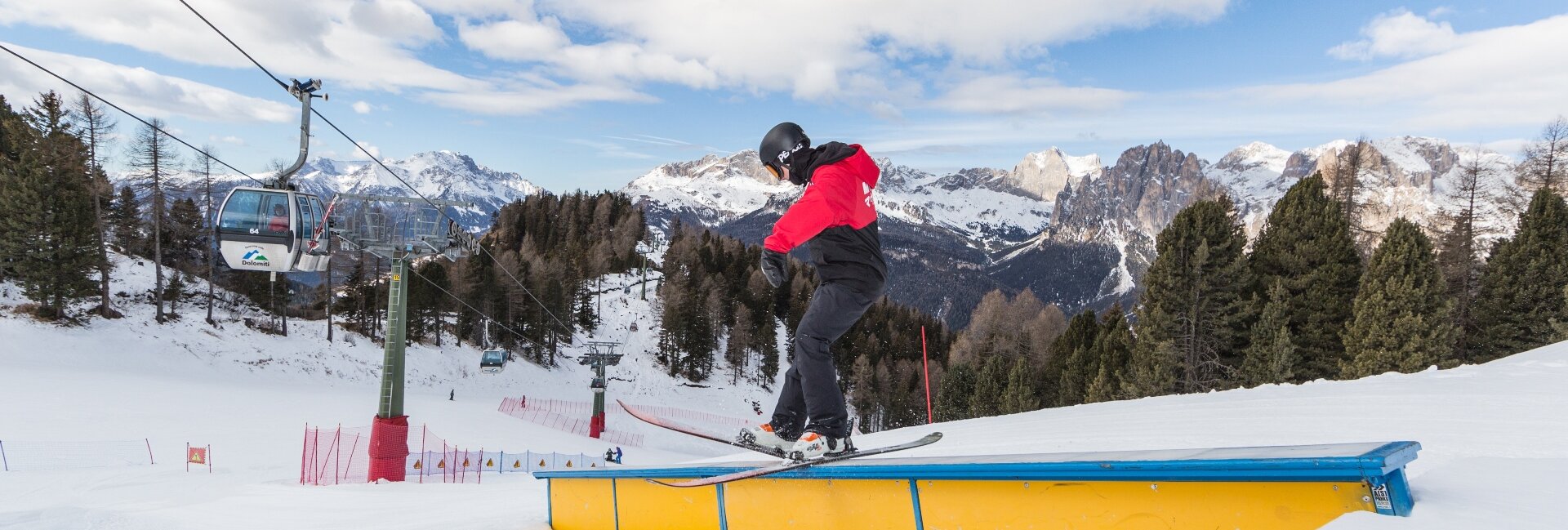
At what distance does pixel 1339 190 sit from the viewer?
37.4m

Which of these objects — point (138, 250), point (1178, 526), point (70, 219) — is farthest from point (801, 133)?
point (138, 250)

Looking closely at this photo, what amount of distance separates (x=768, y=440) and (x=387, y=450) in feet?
50.2

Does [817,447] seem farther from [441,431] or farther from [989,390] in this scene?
[989,390]

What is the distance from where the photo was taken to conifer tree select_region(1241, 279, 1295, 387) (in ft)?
83.3

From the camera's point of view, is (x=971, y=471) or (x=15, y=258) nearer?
(x=971, y=471)

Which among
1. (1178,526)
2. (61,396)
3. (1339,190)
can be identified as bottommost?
(61,396)

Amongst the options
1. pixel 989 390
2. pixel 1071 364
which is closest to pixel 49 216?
pixel 989 390

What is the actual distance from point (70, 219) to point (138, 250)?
16.3m

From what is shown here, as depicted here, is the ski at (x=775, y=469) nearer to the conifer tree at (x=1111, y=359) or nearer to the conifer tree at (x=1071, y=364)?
the conifer tree at (x=1111, y=359)

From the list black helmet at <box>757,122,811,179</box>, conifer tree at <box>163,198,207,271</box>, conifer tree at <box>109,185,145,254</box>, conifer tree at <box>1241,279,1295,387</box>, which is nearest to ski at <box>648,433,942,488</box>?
black helmet at <box>757,122,811,179</box>

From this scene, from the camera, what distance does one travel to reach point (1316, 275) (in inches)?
1065

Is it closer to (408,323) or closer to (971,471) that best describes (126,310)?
(408,323)

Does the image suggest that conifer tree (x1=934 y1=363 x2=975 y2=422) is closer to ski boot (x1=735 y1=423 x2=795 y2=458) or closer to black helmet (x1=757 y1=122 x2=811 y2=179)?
ski boot (x1=735 y1=423 x2=795 y2=458)

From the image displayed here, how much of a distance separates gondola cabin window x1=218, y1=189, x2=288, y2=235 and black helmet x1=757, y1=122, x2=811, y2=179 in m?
12.4
